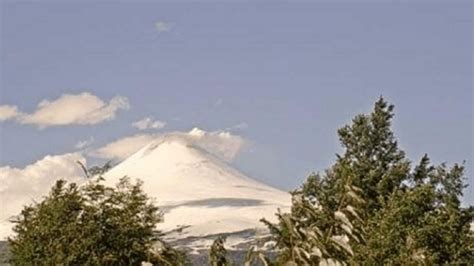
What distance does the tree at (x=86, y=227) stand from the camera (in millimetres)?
30469

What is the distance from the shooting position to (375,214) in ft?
131

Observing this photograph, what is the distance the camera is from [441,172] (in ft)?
174

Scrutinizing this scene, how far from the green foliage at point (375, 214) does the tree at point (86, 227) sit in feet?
22.9

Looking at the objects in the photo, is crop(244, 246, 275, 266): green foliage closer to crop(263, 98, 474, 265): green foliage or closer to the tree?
crop(263, 98, 474, 265): green foliage

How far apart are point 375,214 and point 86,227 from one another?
47.9 ft

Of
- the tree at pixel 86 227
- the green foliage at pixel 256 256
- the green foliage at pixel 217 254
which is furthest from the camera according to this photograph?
the tree at pixel 86 227

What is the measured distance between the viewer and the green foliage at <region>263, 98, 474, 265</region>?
362 cm

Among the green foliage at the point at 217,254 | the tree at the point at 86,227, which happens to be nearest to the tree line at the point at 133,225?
the tree at the point at 86,227

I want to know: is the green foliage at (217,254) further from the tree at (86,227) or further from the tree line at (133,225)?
the tree at (86,227)

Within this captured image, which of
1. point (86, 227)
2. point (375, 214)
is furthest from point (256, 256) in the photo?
point (375, 214)

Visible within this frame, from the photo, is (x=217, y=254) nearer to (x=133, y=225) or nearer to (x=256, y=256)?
(x=256, y=256)

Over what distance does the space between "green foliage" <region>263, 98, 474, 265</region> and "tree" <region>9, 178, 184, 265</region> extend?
699 cm

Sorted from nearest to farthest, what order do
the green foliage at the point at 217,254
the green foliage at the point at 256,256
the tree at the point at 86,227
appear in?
the green foliage at the point at 256,256 → the green foliage at the point at 217,254 → the tree at the point at 86,227

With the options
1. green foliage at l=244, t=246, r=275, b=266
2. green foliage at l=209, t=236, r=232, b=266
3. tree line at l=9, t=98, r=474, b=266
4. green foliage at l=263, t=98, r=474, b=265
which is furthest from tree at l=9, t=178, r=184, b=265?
green foliage at l=244, t=246, r=275, b=266
